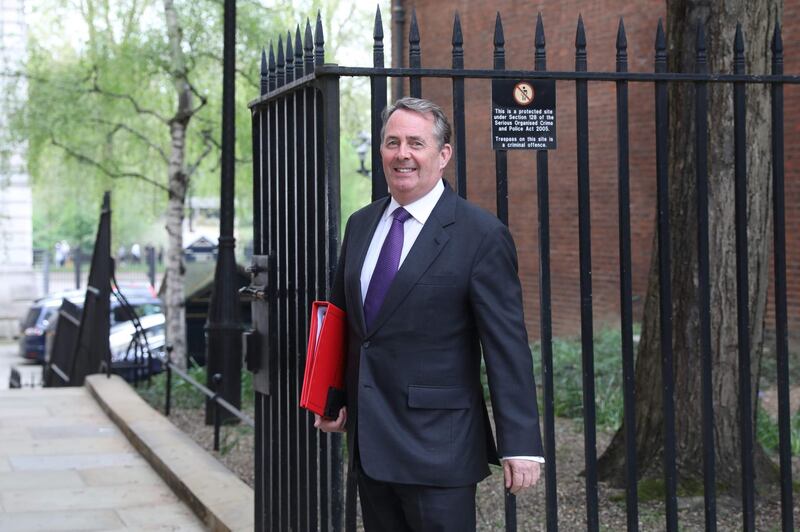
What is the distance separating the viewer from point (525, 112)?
4.50 metres

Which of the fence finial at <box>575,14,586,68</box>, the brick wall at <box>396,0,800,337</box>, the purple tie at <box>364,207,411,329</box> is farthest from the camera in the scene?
the brick wall at <box>396,0,800,337</box>

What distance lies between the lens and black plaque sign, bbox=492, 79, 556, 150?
176 inches

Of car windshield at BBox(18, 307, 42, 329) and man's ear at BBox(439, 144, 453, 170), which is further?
car windshield at BBox(18, 307, 42, 329)

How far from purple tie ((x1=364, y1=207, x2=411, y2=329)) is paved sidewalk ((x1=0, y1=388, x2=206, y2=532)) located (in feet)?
11.8

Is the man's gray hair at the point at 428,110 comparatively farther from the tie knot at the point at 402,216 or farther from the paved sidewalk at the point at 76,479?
the paved sidewalk at the point at 76,479

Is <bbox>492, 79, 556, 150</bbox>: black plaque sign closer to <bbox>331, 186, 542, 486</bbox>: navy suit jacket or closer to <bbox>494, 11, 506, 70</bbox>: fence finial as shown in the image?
<bbox>494, 11, 506, 70</bbox>: fence finial

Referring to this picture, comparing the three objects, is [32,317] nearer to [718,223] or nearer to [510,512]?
[718,223]

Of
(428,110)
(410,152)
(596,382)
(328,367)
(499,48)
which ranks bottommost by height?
(596,382)

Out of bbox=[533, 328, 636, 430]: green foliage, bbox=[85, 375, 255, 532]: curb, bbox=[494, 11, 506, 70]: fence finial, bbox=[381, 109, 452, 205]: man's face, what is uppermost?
bbox=[494, 11, 506, 70]: fence finial

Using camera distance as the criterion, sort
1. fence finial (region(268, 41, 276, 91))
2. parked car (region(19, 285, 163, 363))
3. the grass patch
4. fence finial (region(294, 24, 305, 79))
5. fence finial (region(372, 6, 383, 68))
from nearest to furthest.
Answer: fence finial (region(372, 6, 383, 68))
fence finial (region(294, 24, 305, 79))
fence finial (region(268, 41, 276, 91))
the grass patch
parked car (region(19, 285, 163, 363))

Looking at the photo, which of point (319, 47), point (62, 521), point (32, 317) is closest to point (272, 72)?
point (319, 47)

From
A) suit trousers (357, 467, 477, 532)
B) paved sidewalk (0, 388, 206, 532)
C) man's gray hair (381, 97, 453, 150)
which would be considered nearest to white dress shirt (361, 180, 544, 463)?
man's gray hair (381, 97, 453, 150)

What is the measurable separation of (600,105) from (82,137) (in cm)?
869

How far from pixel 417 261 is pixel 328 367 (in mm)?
509
